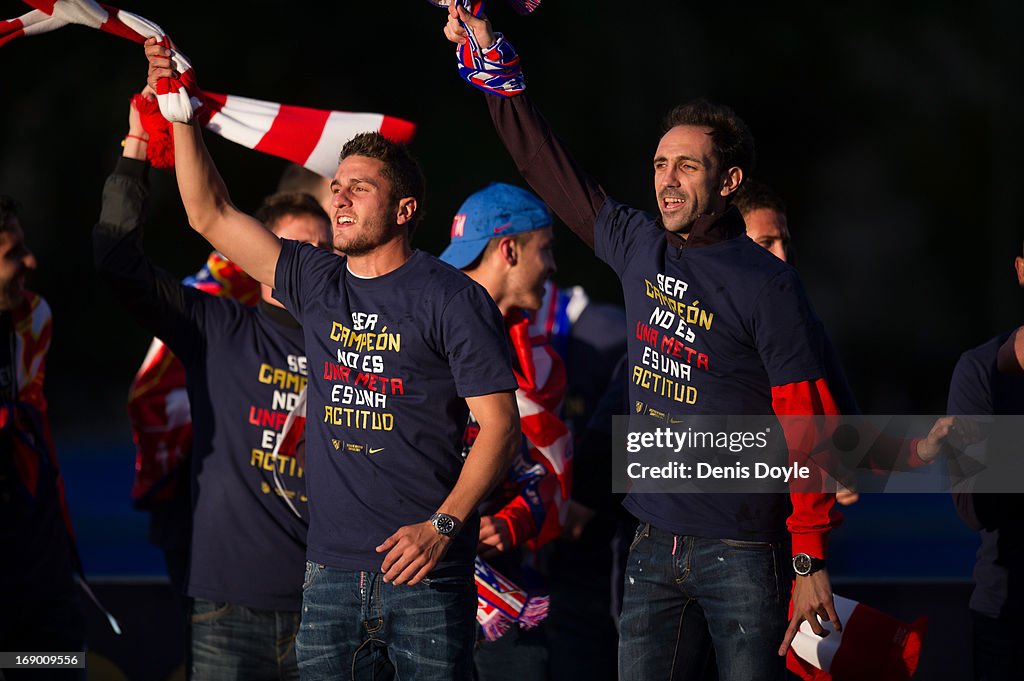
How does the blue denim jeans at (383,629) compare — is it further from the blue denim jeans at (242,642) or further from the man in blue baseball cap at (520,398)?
the man in blue baseball cap at (520,398)

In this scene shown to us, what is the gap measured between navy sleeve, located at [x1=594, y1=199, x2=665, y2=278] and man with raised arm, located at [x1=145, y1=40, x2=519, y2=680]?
44cm

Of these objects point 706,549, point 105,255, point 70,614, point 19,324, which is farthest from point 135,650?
point 706,549

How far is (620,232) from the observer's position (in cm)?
337

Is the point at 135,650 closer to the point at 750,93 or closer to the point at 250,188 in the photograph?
the point at 250,188

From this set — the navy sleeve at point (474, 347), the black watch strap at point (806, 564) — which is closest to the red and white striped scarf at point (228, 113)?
the navy sleeve at point (474, 347)

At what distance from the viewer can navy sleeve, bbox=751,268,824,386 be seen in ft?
9.70

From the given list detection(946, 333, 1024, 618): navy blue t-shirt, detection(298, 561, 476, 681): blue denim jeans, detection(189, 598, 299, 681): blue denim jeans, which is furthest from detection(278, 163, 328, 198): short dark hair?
detection(946, 333, 1024, 618): navy blue t-shirt

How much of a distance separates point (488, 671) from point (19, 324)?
1795 millimetres

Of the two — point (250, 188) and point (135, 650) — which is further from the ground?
point (250, 188)

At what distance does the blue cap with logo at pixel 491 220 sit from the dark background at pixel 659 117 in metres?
5.61

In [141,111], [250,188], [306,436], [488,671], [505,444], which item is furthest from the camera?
[250,188]

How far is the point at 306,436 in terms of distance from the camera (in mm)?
3232

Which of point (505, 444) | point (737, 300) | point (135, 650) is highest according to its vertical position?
point (737, 300)

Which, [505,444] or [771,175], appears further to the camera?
[771,175]
